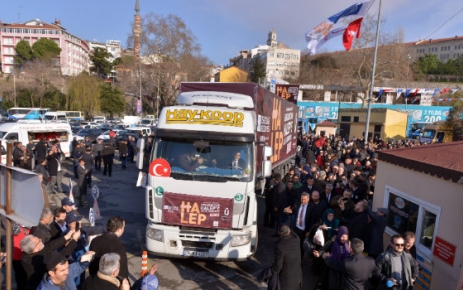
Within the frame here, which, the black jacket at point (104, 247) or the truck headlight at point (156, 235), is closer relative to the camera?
the black jacket at point (104, 247)

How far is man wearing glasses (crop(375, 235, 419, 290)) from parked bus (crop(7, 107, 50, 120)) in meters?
46.6

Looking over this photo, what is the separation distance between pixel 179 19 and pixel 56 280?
45296mm

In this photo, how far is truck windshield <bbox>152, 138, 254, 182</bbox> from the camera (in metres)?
6.28

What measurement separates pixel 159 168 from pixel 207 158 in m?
0.95

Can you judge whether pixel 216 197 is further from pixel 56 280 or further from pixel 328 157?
pixel 328 157

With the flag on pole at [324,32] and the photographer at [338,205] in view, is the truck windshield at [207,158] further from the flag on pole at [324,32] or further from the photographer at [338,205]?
the flag on pole at [324,32]

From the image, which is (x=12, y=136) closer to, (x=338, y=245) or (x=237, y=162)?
(x=237, y=162)

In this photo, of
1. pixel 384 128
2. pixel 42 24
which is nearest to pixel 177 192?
pixel 384 128

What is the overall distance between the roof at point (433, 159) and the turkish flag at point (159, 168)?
464cm

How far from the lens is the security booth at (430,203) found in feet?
16.5

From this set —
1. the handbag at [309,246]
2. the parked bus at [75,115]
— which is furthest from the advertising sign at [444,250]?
the parked bus at [75,115]

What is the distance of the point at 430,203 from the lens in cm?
559

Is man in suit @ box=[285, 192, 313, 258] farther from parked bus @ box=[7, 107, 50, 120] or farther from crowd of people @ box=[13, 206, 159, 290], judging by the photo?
parked bus @ box=[7, 107, 50, 120]

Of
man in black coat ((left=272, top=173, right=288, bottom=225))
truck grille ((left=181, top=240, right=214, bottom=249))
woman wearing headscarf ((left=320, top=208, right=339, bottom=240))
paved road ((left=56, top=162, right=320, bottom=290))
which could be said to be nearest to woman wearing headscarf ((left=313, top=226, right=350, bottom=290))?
woman wearing headscarf ((left=320, top=208, right=339, bottom=240))
